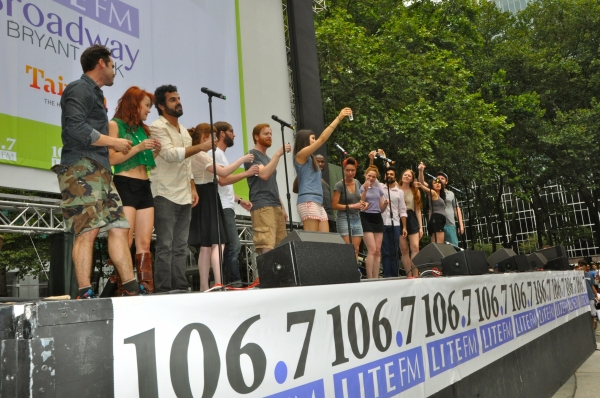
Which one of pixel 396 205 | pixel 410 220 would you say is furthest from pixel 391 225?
pixel 410 220

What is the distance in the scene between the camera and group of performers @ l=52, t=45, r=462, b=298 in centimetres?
278

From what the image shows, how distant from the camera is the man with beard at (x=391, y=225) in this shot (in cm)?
612

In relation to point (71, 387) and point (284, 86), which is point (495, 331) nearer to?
point (71, 387)

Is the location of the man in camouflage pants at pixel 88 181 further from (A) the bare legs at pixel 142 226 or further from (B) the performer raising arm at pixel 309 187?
(B) the performer raising arm at pixel 309 187

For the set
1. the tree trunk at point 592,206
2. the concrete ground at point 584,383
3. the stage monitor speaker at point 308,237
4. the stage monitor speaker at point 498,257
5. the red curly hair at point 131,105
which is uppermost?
the tree trunk at point 592,206

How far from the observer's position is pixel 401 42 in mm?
13766

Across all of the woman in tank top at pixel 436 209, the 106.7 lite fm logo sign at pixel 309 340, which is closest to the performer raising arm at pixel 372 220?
the woman in tank top at pixel 436 209

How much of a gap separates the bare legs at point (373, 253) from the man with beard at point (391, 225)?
1.59 ft

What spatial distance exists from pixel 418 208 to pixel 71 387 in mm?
5960

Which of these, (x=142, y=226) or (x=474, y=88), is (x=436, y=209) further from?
(x=474, y=88)

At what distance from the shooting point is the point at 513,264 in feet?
19.0

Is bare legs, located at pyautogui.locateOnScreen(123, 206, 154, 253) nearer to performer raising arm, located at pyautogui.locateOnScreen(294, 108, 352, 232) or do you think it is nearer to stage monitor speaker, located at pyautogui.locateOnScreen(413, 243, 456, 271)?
performer raising arm, located at pyautogui.locateOnScreen(294, 108, 352, 232)

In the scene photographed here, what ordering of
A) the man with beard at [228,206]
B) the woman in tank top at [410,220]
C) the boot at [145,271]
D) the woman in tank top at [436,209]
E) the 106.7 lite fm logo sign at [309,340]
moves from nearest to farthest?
the 106.7 lite fm logo sign at [309,340]
the boot at [145,271]
the man with beard at [228,206]
the woman in tank top at [410,220]
the woman in tank top at [436,209]

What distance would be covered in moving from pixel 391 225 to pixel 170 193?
3186mm
